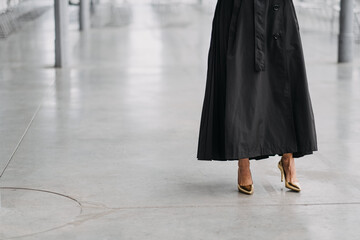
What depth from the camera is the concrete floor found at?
415 centimetres

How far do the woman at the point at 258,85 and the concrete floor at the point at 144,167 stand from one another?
0.36 m

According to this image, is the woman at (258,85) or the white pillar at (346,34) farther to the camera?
the white pillar at (346,34)

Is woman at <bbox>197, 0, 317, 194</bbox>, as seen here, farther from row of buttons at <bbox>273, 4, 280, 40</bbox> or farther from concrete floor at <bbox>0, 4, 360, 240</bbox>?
concrete floor at <bbox>0, 4, 360, 240</bbox>

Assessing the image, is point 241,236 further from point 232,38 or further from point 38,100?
point 38,100

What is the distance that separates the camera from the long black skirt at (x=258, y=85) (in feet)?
14.9

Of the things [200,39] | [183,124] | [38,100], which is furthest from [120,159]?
[200,39]

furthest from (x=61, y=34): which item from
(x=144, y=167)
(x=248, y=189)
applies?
(x=248, y=189)

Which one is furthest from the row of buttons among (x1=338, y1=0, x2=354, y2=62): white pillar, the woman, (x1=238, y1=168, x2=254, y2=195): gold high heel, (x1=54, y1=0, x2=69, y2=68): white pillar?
(x1=338, y1=0, x2=354, y2=62): white pillar

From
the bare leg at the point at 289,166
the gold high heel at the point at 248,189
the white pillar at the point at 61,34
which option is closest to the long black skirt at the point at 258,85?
the bare leg at the point at 289,166

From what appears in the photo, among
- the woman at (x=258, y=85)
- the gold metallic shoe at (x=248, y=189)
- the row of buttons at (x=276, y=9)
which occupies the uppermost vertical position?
the row of buttons at (x=276, y=9)

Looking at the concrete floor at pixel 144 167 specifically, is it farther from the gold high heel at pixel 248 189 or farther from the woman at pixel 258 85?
the woman at pixel 258 85

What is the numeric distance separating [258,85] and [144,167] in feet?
4.23

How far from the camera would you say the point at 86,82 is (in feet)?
33.4

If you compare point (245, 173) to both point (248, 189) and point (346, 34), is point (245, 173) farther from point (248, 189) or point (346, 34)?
point (346, 34)
